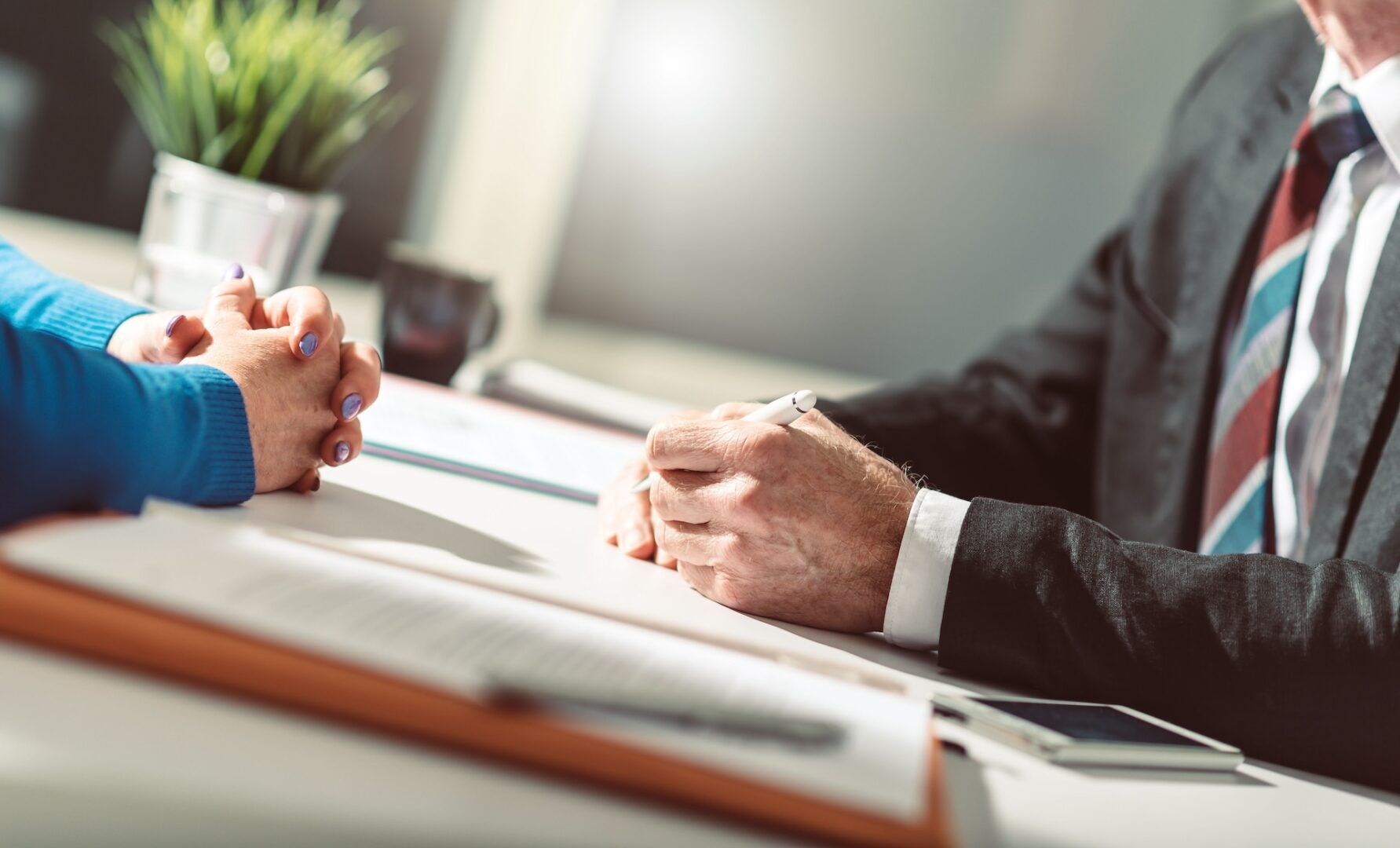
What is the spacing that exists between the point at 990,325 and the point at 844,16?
71 centimetres

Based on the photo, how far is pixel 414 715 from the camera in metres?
0.39

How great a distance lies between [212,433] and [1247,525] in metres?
0.98

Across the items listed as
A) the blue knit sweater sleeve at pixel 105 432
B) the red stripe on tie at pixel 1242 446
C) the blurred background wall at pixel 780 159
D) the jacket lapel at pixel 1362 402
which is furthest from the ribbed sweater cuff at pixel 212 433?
the blurred background wall at pixel 780 159

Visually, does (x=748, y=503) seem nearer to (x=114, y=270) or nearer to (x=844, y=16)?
(x=114, y=270)

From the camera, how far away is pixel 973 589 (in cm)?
71

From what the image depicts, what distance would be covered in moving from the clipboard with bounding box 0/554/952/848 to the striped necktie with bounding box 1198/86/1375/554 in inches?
36.1

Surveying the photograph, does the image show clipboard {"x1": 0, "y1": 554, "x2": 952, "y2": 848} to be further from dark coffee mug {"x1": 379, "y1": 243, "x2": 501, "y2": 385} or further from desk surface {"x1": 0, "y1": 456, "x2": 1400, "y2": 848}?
dark coffee mug {"x1": 379, "y1": 243, "x2": 501, "y2": 385}

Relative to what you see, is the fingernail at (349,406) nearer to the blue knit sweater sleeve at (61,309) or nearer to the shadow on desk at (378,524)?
the shadow on desk at (378,524)

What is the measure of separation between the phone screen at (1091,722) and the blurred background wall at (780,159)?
6.23ft

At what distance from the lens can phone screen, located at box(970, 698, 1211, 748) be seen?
578 millimetres

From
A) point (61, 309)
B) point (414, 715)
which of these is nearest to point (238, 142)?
point (61, 309)

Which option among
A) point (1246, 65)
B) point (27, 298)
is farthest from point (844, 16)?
point (27, 298)

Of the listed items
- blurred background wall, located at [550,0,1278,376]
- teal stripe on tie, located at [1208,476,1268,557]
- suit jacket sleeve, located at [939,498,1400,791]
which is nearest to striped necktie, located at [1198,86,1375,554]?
teal stripe on tie, located at [1208,476,1268,557]

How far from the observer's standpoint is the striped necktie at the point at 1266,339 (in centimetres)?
117
